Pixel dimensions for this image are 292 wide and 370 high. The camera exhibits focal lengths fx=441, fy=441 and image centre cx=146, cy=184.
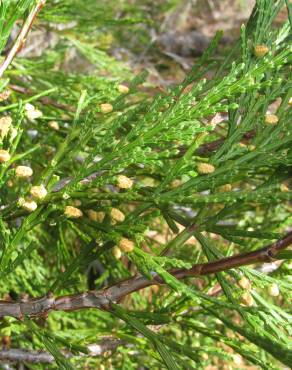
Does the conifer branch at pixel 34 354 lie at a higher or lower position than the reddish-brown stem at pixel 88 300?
lower

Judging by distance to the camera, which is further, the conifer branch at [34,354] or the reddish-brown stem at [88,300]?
the conifer branch at [34,354]

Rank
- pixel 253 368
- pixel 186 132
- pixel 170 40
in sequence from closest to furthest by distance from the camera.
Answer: pixel 186 132
pixel 253 368
pixel 170 40

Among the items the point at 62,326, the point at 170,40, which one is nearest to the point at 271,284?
the point at 62,326

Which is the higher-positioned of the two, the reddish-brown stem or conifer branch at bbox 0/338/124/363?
the reddish-brown stem

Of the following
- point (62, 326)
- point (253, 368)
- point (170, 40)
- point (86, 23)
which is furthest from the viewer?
point (170, 40)

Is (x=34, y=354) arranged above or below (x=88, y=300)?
below

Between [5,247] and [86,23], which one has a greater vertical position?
[86,23]

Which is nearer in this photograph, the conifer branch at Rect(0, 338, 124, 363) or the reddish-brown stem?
the reddish-brown stem

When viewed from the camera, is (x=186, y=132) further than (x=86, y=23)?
No

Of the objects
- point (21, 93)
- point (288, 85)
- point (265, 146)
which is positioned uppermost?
point (21, 93)

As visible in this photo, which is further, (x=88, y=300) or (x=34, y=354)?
(x=34, y=354)

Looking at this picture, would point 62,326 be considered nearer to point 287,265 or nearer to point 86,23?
point 287,265
